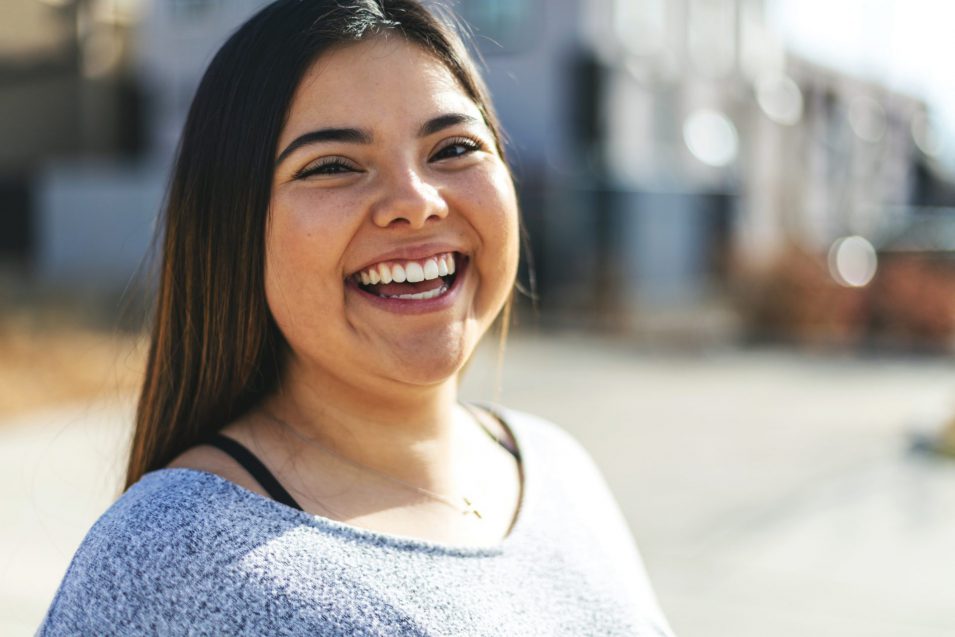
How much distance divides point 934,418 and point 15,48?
60.7 ft

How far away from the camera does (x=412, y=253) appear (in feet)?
4.58

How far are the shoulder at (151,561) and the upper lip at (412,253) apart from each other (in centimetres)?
37

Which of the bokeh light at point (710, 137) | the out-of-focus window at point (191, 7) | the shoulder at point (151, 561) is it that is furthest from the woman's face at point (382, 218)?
the out-of-focus window at point (191, 7)

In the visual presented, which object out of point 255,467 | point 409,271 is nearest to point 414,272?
point 409,271

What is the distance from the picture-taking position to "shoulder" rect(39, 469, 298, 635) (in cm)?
117

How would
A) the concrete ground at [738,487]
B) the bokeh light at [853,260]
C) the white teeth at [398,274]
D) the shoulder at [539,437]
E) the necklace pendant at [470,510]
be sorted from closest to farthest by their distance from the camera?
1. the white teeth at [398,274]
2. the necklace pendant at [470,510]
3. the shoulder at [539,437]
4. the concrete ground at [738,487]
5. the bokeh light at [853,260]

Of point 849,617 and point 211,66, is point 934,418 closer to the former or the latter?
point 849,617

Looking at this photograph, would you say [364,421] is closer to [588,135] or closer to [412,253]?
[412,253]

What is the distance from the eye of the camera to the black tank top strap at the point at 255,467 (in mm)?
1342

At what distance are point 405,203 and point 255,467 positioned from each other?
0.42m

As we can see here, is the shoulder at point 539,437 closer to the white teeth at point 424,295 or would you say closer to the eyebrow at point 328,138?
the white teeth at point 424,295

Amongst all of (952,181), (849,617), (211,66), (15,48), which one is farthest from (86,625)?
(952,181)

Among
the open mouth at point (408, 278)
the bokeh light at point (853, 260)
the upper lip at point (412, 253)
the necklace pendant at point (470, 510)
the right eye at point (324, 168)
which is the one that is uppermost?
the right eye at point (324, 168)

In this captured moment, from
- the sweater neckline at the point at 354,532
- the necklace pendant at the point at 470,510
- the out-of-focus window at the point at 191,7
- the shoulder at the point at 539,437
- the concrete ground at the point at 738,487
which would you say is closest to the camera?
the sweater neckline at the point at 354,532
